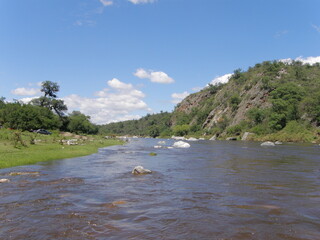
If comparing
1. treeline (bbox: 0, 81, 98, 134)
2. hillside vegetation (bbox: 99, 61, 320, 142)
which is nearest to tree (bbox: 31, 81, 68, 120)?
treeline (bbox: 0, 81, 98, 134)

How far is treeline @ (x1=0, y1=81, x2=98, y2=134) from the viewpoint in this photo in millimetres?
75125

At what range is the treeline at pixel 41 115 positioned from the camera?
75.1 metres

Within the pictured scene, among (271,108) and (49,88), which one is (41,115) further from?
(271,108)

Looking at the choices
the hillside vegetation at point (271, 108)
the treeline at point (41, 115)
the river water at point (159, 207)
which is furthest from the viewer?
the hillside vegetation at point (271, 108)

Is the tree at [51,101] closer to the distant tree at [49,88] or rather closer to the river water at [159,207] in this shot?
the distant tree at [49,88]

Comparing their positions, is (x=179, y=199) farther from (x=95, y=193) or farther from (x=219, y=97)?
(x=219, y=97)

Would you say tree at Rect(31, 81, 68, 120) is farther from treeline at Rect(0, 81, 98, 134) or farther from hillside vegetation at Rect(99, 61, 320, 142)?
hillside vegetation at Rect(99, 61, 320, 142)

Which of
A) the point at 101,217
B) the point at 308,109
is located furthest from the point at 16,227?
the point at 308,109

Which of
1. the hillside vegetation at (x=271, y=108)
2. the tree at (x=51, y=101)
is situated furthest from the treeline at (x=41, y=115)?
the hillside vegetation at (x=271, y=108)

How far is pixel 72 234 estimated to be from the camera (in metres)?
9.31

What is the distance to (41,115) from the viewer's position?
97562 millimetres

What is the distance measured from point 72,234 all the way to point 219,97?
196976mm

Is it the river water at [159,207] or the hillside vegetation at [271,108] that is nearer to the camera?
the river water at [159,207]

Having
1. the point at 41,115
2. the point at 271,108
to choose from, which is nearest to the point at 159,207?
the point at 41,115
